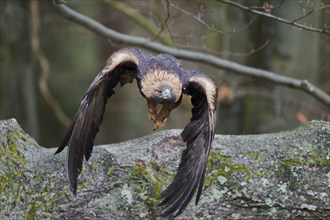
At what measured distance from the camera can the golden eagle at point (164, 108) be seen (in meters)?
4.14

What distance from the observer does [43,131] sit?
1345 centimetres

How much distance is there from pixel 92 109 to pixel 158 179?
705 millimetres

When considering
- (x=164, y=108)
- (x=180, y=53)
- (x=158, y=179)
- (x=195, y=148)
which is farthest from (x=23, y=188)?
(x=180, y=53)

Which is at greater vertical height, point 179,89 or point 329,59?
point 329,59

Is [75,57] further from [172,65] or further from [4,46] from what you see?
[172,65]

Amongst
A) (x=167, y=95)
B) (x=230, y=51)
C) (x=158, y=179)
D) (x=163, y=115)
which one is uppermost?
(x=230, y=51)

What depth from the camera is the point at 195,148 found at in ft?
14.4

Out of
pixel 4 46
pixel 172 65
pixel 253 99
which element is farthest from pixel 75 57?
pixel 172 65

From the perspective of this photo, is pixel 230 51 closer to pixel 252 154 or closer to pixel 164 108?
pixel 164 108

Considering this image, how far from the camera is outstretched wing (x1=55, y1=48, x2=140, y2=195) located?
4188mm

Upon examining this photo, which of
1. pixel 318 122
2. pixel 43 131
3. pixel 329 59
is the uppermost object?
pixel 329 59

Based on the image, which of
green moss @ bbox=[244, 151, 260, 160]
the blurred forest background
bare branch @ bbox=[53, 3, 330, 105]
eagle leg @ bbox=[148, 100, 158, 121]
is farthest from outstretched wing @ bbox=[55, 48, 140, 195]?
bare branch @ bbox=[53, 3, 330, 105]

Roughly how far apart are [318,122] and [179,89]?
963 mm

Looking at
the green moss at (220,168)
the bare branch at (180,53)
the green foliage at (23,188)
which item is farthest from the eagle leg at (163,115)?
the bare branch at (180,53)
